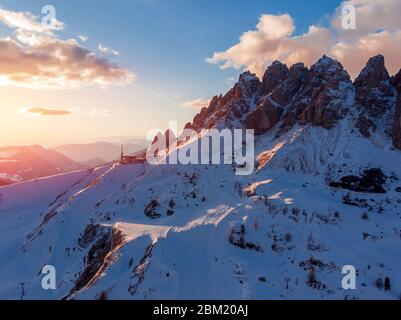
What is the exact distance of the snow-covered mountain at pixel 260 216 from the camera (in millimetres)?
30766

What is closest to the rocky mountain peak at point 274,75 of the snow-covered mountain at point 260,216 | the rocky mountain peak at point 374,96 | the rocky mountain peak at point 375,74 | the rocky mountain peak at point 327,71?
the snow-covered mountain at point 260,216

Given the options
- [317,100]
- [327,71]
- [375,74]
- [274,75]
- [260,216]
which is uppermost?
[274,75]

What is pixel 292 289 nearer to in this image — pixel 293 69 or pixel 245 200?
pixel 245 200

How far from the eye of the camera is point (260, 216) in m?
40.9

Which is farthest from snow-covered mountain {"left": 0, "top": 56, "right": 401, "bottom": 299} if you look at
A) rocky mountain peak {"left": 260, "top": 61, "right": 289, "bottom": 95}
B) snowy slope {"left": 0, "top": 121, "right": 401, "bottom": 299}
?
rocky mountain peak {"left": 260, "top": 61, "right": 289, "bottom": 95}

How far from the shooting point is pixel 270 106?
75.1 m

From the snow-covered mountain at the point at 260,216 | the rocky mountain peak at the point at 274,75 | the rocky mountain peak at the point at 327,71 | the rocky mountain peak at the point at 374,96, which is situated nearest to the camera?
the snow-covered mountain at the point at 260,216

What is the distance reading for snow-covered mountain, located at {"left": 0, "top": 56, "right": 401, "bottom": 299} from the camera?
3077 cm

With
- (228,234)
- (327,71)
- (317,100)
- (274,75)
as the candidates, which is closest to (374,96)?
(317,100)

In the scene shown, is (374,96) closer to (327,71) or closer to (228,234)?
(327,71)

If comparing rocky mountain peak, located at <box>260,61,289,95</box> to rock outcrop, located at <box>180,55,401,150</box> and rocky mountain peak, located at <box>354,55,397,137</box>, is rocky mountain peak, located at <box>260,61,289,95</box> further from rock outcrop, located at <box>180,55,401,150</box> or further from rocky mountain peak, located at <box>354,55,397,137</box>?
rocky mountain peak, located at <box>354,55,397,137</box>

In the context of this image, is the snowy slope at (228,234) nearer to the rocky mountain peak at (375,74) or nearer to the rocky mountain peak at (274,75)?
the rocky mountain peak at (375,74)

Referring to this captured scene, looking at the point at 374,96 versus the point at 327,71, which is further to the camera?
the point at 327,71
